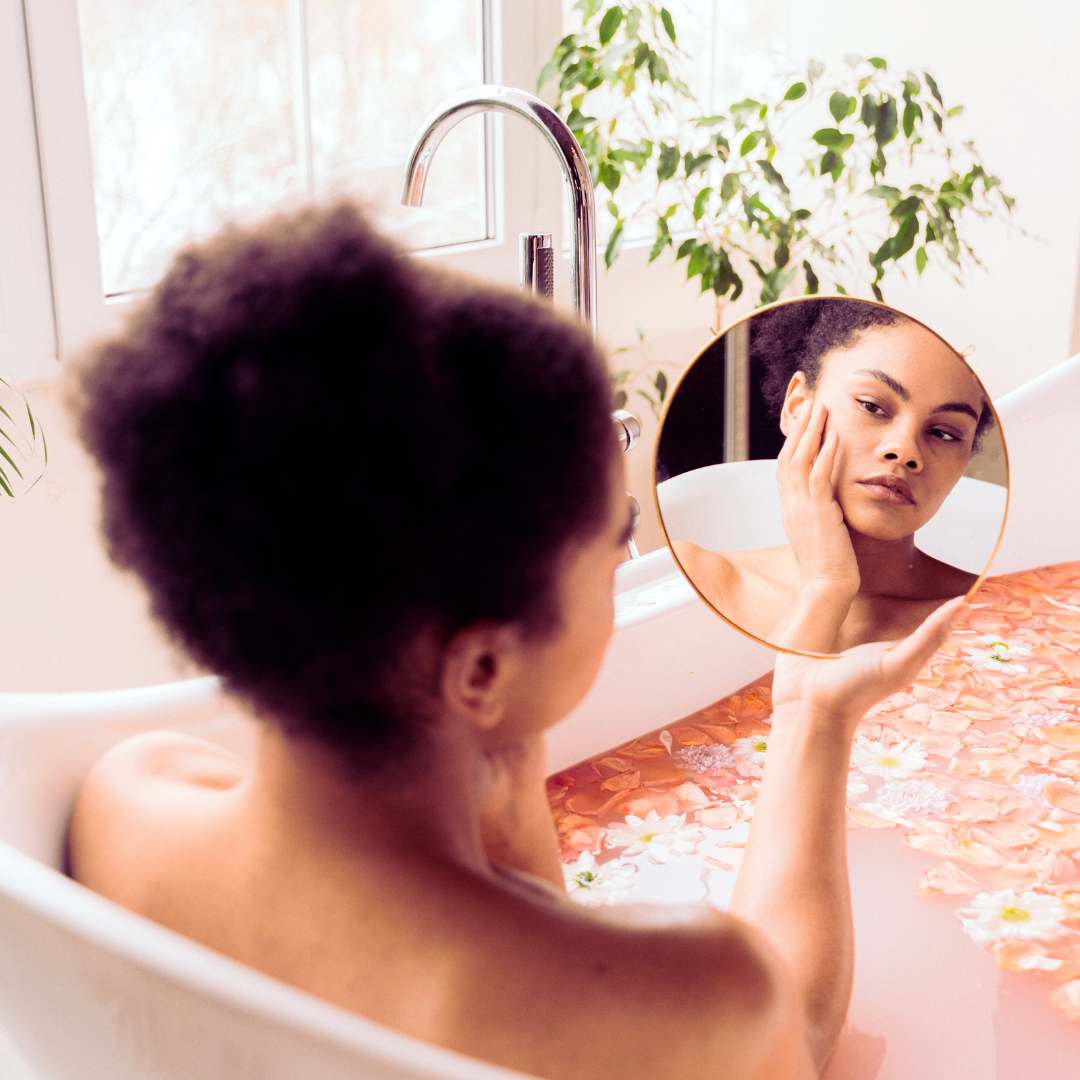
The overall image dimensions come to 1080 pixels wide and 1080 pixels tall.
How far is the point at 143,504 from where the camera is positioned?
421 millimetres

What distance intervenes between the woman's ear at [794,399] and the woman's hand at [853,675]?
197 mm

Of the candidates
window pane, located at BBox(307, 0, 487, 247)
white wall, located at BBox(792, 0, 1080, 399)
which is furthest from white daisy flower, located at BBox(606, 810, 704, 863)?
white wall, located at BBox(792, 0, 1080, 399)

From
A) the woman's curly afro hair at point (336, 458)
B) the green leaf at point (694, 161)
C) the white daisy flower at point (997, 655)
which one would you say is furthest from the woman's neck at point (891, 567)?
the green leaf at point (694, 161)

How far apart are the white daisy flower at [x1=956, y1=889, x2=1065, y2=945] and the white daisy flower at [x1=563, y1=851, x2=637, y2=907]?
1.17ft

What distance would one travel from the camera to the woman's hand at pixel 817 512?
92cm

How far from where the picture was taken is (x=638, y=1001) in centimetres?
45

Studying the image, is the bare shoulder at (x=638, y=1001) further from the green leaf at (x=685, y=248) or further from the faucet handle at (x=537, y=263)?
the green leaf at (x=685, y=248)

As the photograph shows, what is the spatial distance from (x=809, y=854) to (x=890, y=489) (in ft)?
1.12

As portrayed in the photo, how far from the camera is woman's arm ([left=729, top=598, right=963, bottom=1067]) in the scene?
0.67 meters

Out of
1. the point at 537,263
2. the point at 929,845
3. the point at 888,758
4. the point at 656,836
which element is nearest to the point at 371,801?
the point at 537,263

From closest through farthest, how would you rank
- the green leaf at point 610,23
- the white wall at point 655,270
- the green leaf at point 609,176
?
the white wall at point 655,270 → the green leaf at point 610,23 → the green leaf at point 609,176

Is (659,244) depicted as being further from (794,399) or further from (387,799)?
(387,799)

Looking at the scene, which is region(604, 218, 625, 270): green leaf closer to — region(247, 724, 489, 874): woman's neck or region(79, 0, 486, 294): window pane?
region(79, 0, 486, 294): window pane

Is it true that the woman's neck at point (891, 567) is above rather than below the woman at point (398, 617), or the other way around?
below
